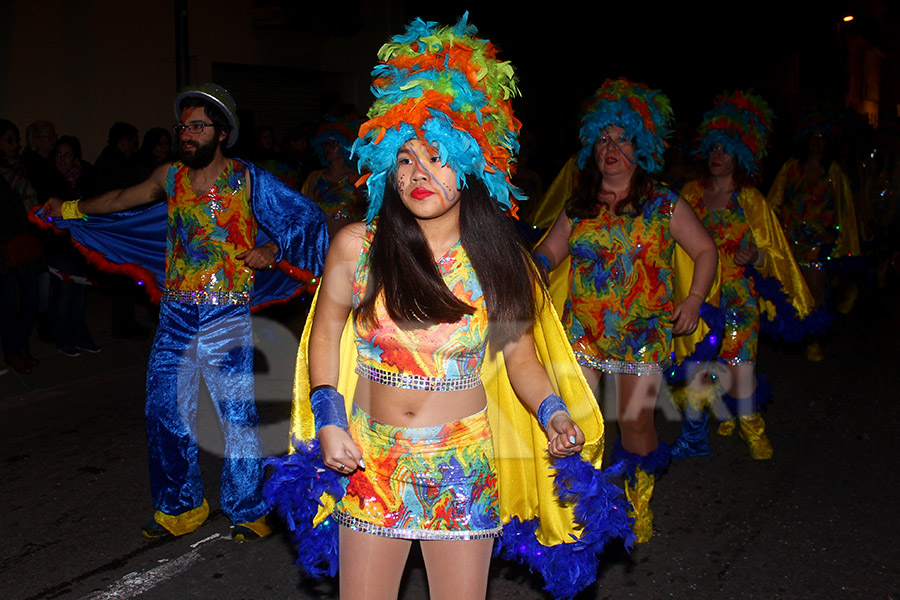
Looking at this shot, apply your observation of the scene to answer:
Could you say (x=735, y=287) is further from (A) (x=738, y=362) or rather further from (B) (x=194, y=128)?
(B) (x=194, y=128)

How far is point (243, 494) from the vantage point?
450 cm

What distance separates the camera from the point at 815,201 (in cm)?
879

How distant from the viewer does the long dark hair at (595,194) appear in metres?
4.45

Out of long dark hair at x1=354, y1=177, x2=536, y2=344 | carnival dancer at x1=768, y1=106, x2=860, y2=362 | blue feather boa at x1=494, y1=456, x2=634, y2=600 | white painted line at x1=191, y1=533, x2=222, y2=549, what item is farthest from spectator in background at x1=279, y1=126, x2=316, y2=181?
blue feather boa at x1=494, y1=456, x2=634, y2=600

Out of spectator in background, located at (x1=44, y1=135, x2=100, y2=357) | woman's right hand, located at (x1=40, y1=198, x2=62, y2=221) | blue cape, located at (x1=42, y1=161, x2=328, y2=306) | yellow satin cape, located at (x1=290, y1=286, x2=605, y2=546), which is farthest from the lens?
spectator in background, located at (x1=44, y1=135, x2=100, y2=357)

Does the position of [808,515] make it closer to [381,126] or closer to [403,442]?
[403,442]

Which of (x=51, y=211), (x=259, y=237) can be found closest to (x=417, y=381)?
(x=259, y=237)

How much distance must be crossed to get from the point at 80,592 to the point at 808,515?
376 cm

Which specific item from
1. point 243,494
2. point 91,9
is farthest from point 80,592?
point 91,9

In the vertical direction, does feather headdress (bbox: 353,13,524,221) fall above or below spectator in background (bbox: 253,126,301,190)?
below

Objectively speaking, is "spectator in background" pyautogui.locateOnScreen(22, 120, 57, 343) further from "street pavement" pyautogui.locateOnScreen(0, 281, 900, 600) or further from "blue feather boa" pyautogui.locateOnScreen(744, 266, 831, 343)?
"blue feather boa" pyautogui.locateOnScreen(744, 266, 831, 343)

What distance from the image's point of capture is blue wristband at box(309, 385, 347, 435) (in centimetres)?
257

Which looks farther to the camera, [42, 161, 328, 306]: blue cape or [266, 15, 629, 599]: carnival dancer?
[42, 161, 328, 306]: blue cape

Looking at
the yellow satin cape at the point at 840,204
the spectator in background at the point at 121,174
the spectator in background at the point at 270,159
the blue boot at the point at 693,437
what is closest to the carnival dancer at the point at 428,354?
the blue boot at the point at 693,437
